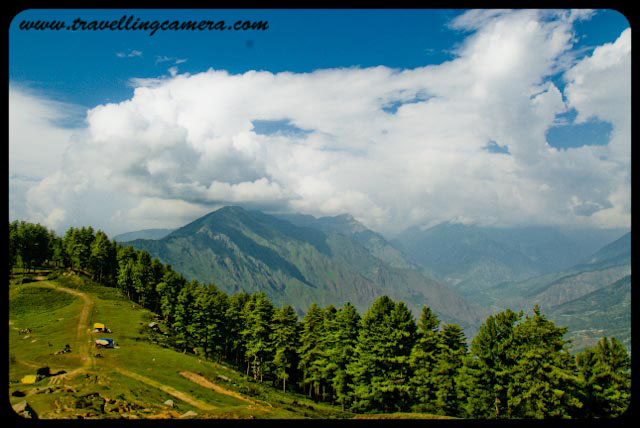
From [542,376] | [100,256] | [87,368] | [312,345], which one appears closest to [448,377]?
[542,376]

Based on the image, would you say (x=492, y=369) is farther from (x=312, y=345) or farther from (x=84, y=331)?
(x=84, y=331)

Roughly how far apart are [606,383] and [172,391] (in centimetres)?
4273

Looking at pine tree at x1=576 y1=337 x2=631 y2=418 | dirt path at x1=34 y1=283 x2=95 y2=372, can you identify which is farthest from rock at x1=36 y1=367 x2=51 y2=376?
pine tree at x1=576 y1=337 x2=631 y2=418

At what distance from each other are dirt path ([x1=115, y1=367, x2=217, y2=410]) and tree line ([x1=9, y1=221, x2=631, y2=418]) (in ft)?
53.3

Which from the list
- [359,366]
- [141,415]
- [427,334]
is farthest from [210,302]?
[141,415]

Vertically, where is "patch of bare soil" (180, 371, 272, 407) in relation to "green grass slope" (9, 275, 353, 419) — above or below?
below

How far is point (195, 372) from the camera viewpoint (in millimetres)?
51969

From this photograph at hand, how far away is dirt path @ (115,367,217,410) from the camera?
1504 inches

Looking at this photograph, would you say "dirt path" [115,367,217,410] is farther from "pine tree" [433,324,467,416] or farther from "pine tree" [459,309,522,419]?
"pine tree" [459,309,522,419]

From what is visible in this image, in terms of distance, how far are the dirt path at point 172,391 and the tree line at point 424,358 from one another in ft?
53.3

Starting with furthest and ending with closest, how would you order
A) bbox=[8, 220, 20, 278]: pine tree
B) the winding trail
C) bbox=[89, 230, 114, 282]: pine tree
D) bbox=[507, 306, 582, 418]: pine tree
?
bbox=[89, 230, 114, 282]: pine tree < bbox=[8, 220, 20, 278]: pine tree < the winding trail < bbox=[507, 306, 582, 418]: pine tree
